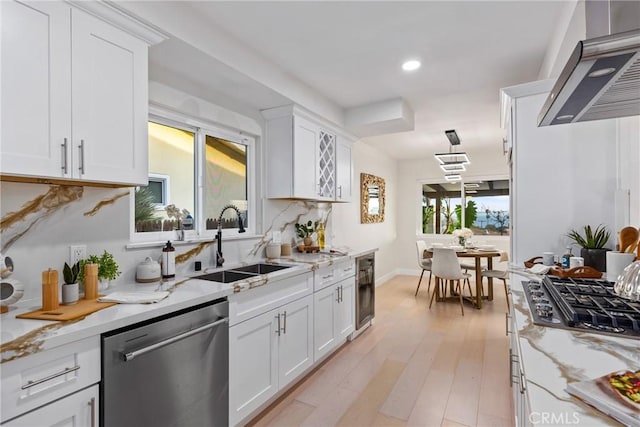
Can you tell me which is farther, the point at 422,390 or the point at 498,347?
the point at 498,347

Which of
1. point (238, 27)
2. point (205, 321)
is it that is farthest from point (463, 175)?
point (205, 321)

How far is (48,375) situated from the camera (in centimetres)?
109

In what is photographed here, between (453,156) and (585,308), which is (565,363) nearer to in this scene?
(585,308)

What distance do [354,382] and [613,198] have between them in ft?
7.36

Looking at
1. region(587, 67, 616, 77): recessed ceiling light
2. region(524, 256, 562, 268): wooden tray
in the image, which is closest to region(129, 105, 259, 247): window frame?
region(524, 256, 562, 268): wooden tray

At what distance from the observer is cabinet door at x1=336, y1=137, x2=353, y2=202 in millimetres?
3750

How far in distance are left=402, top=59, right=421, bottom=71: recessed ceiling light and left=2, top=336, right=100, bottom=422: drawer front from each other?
8.86 feet

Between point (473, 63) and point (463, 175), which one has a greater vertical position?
point (473, 63)

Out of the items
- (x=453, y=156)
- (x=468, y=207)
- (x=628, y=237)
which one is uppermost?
(x=453, y=156)

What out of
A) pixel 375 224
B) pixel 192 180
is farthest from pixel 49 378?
pixel 375 224

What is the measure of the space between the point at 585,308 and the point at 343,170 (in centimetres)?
291

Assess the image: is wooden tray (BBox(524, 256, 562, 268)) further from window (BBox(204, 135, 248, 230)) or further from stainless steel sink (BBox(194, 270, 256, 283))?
window (BBox(204, 135, 248, 230))

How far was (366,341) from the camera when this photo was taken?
132 inches

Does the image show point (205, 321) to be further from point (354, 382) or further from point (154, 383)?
point (354, 382)
